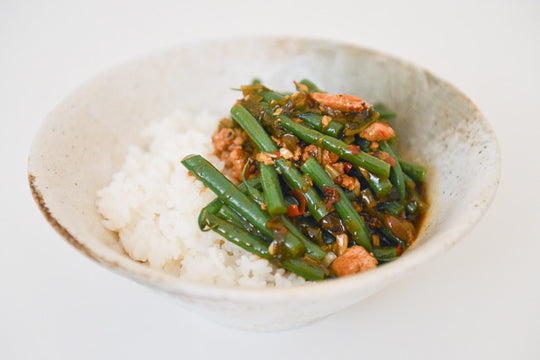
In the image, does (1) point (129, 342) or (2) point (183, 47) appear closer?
(1) point (129, 342)

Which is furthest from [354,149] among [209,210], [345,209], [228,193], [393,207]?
[209,210]

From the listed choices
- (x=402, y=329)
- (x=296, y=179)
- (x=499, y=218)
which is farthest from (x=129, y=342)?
(x=499, y=218)

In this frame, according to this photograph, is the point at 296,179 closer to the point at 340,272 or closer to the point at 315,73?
the point at 340,272

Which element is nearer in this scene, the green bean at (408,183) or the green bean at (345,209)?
the green bean at (345,209)

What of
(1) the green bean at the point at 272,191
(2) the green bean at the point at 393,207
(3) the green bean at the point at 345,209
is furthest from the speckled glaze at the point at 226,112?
(1) the green bean at the point at 272,191

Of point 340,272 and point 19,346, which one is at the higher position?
point 340,272

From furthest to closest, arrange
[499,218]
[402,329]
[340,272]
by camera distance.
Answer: [499,218]
[402,329]
[340,272]

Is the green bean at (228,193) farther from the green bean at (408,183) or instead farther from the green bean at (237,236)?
the green bean at (408,183)
